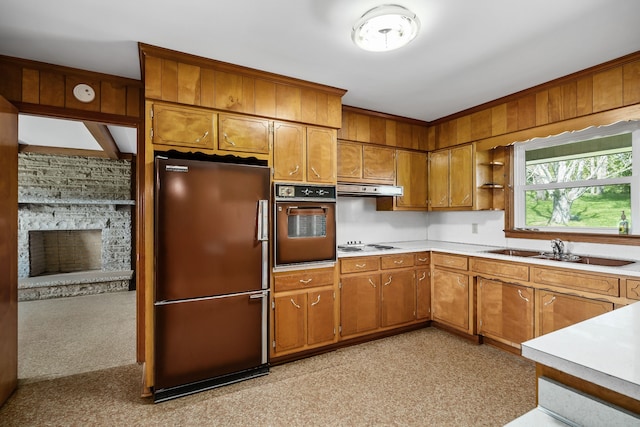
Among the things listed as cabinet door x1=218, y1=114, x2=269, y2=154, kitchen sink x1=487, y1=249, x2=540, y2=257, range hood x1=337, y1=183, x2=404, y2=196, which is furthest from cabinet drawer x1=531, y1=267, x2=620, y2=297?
cabinet door x1=218, y1=114, x2=269, y2=154

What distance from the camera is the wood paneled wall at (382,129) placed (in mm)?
3600

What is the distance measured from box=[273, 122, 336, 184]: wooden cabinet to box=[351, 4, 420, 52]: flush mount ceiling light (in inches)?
41.5

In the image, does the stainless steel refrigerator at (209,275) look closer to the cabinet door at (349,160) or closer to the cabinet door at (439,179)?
the cabinet door at (349,160)

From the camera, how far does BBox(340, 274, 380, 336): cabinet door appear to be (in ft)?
10.4

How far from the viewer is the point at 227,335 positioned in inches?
98.0

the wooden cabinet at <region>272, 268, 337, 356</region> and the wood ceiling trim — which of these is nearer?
the wooden cabinet at <region>272, 268, 337, 356</region>

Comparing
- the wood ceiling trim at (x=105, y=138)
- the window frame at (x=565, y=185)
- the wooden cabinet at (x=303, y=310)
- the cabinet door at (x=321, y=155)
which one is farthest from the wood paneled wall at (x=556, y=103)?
the wood ceiling trim at (x=105, y=138)

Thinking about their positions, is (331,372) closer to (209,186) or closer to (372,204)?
(209,186)

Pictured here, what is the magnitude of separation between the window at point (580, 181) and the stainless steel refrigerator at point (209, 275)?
9.25 feet

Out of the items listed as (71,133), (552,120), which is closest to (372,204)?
(552,120)

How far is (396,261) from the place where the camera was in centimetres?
348

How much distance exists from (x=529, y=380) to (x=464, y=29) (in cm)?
258

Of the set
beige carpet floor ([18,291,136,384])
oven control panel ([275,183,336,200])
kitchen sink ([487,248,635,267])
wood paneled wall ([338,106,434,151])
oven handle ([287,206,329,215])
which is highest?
wood paneled wall ([338,106,434,151])

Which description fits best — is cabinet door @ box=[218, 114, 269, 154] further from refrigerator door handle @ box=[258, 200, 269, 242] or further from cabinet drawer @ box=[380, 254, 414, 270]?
cabinet drawer @ box=[380, 254, 414, 270]
